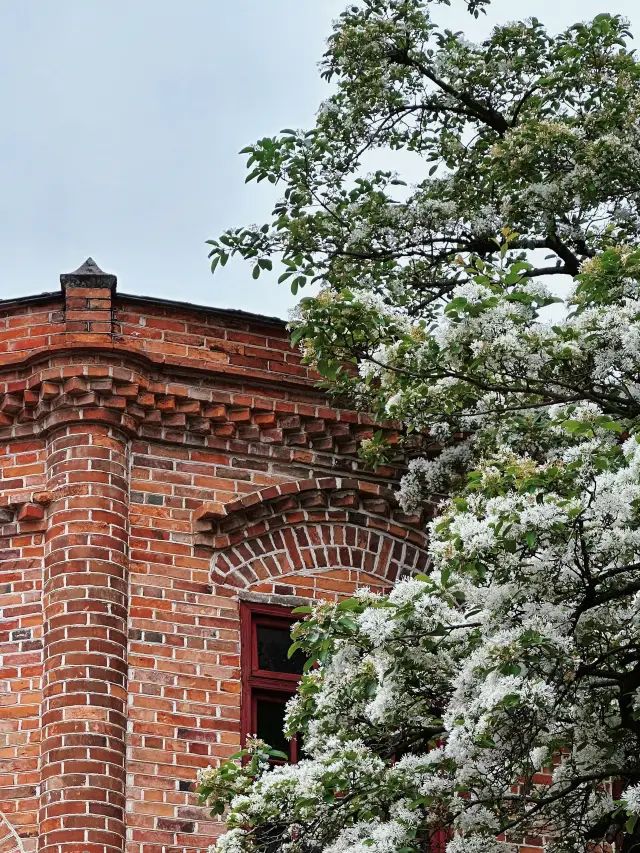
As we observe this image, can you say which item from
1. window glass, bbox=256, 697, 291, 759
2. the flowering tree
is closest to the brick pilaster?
the flowering tree

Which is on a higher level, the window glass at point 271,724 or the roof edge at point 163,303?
the roof edge at point 163,303

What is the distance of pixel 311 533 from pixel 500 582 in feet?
12.9

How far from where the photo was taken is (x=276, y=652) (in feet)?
39.8

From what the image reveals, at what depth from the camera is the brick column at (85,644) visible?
35.5ft

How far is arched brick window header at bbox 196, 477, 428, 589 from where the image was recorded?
40.2ft

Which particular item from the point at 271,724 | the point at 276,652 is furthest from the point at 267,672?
the point at 271,724

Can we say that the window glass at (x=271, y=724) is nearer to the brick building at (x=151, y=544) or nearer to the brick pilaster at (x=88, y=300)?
the brick building at (x=151, y=544)

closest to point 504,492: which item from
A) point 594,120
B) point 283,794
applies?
point 283,794

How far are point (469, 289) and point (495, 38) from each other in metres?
4.79

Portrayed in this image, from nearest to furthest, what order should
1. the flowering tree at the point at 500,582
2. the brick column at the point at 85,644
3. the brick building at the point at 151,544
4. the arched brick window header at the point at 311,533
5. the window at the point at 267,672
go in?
the flowering tree at the point at 500,582
the brick column at the point at 85,644
the brick building at the point at 151,544
the window at the point at 267,672
the arched brick window header at the point at 311,533

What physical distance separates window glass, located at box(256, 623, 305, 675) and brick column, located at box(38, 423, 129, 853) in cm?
106

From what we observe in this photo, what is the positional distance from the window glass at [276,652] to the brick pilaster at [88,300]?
2.43m

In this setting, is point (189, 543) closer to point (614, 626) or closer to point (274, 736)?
point (274, 736)

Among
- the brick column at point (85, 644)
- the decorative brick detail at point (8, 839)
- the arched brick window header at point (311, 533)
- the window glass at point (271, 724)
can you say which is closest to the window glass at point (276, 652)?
the window glass at point (271, 724)
